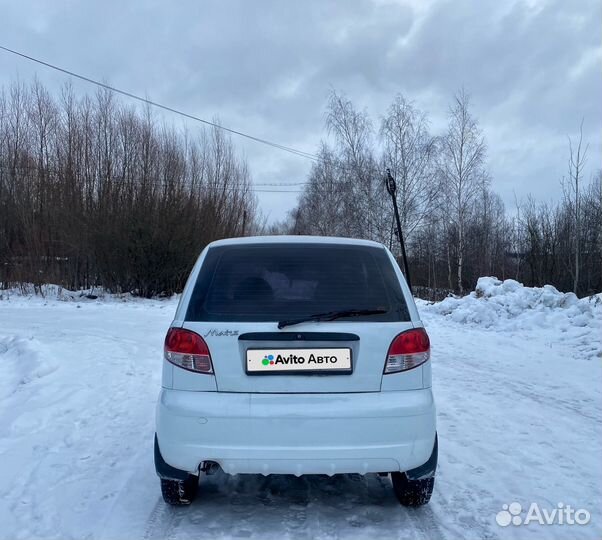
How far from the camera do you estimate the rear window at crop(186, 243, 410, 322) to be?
2971 mm

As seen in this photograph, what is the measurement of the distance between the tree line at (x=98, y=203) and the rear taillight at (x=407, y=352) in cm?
1929

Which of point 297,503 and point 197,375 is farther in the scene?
point 297,503

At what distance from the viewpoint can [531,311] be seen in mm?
11453

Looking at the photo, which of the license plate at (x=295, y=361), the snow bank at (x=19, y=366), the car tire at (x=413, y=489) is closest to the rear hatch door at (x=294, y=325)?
the license plate at (x=295, y=361)

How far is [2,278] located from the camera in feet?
72.5

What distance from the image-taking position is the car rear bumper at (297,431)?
2.77 metres

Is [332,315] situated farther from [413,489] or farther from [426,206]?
[426,206]

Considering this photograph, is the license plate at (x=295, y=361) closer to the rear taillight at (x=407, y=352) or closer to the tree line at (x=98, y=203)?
the rear taillight at (x=407, y=352)

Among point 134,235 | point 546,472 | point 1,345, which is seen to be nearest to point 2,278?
point 134,235

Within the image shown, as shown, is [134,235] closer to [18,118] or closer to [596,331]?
[18,118]

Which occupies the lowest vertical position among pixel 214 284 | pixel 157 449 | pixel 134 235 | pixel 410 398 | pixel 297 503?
pixel 297 503

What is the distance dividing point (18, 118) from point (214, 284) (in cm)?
2703

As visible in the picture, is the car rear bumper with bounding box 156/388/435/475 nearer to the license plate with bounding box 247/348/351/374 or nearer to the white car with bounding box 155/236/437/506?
the white car with bounding box 155/236/437/506

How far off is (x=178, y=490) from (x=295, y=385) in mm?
1025
